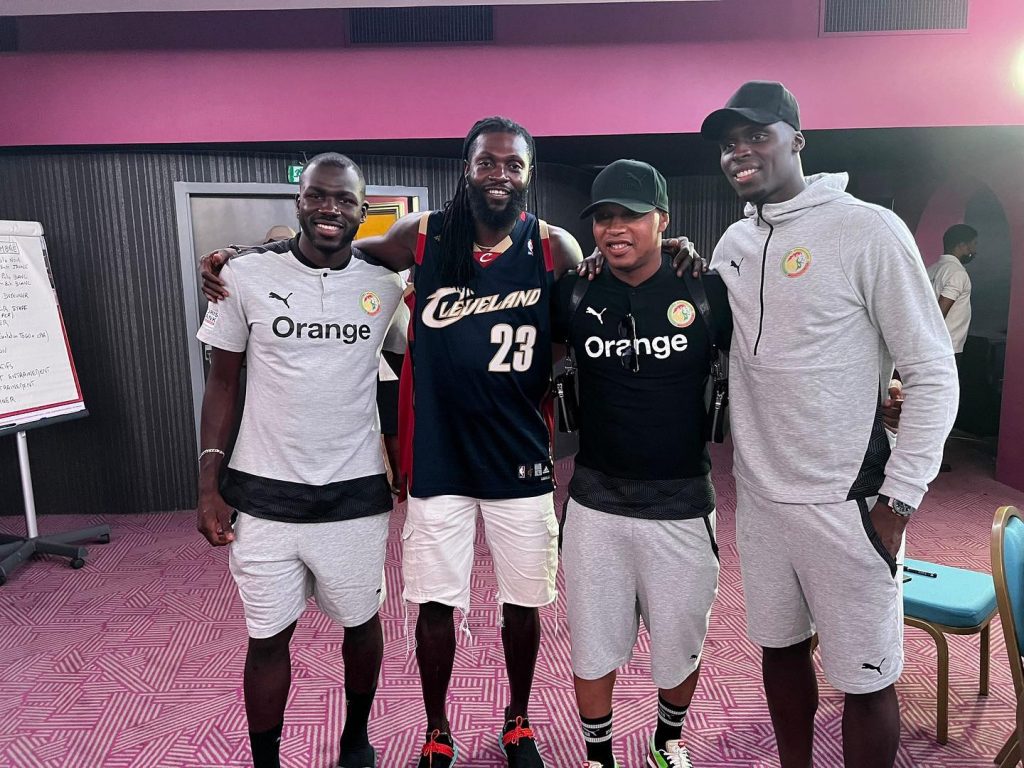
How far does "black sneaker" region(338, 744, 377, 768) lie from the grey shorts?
2.30 ft

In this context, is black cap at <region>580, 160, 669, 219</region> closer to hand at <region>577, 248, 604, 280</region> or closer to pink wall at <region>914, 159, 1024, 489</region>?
hand at <region>577, 248, 604, 280</region>

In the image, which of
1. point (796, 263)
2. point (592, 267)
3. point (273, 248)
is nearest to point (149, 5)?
point (273, 248)

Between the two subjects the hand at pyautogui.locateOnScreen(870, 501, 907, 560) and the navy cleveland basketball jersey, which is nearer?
the hand at pyautogui.locateOnScreen(870, 501, 907, 560)

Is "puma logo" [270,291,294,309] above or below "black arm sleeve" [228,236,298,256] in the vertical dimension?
below

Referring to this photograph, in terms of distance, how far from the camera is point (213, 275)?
1.67 metres

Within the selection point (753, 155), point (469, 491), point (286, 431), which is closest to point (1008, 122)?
point (753, 155)

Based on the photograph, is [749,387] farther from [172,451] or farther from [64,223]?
[64,223]

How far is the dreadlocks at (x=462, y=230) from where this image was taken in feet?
5.70

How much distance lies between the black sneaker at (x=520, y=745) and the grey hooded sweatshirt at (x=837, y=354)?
1.00 metres

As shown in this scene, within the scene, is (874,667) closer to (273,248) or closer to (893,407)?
(893,407)

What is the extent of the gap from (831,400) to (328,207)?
1.23m

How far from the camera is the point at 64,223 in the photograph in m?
4.09

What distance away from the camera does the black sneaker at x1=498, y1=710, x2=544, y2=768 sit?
188 cm

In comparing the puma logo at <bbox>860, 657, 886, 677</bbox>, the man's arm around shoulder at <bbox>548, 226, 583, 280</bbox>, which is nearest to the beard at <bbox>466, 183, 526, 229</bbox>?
the man's arm around shoulder at <bbox>548, 226, 583, 280</bbox>
